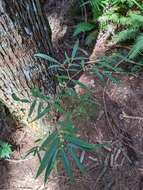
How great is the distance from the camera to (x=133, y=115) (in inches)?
92.1

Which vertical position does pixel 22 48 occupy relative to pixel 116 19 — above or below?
below

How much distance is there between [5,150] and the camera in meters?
2.42

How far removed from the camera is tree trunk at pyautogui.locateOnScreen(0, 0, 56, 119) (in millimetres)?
1710

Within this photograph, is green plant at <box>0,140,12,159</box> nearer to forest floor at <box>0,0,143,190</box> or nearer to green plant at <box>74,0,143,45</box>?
forest floor at <box>0,0,143,190</box>

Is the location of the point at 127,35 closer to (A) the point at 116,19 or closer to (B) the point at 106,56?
(A) the point at 116,19

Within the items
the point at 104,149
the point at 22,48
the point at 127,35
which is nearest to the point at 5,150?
the point at 104,149

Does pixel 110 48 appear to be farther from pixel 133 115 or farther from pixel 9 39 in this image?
pixel 9 39

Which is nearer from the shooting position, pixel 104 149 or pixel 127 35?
pixel 104 149

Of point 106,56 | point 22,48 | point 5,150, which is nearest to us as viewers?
point 22,48

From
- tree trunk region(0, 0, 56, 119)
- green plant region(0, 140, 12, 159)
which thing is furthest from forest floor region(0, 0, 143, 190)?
tree trunk region(0, 0, 56, 119)

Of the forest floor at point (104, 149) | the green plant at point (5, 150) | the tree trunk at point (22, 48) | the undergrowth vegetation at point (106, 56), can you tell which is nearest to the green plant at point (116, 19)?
the undergrowth vegetation at point (106, 56)

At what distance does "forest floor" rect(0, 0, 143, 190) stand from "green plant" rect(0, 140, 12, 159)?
0.06m

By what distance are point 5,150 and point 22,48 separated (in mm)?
967

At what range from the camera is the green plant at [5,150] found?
2404 millimetres
